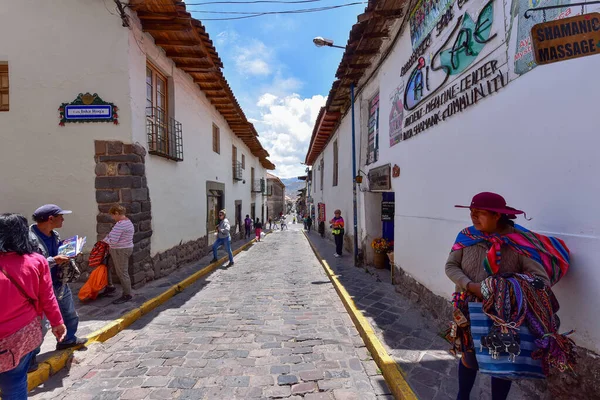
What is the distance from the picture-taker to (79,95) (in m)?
4.91

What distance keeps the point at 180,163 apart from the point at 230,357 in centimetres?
541

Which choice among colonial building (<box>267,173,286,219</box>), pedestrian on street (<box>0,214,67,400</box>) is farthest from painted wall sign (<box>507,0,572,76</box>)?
colonial building (<box>267,173,286,219</box>)

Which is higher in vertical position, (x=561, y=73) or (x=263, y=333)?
(x=561, y=73)

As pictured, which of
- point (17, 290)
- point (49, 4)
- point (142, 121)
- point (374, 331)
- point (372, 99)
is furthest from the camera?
point (372, 99)

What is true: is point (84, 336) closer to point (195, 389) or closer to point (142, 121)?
point (195, 389)

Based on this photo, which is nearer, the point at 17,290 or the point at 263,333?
the point at 17,290

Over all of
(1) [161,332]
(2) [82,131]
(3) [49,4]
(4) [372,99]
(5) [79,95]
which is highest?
(3) [49,4]

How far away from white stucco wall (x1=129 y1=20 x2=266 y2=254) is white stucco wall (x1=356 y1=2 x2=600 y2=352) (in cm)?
520

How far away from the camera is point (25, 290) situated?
184 cm

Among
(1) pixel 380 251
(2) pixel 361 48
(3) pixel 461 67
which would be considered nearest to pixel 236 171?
(1) pixel 380 251

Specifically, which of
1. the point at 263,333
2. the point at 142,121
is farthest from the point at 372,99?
the point at 263,333

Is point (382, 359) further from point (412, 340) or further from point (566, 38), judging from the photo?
point (566, 38)

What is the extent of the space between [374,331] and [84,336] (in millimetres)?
3524

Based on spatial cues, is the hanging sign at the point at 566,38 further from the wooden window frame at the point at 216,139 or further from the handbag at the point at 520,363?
the wooden window frame at the point at 216,139
